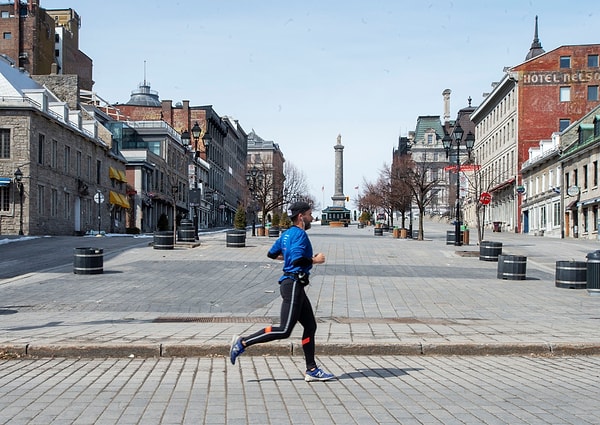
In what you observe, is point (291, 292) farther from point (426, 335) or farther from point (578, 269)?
point (578, 269)

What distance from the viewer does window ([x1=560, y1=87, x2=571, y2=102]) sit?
229ft

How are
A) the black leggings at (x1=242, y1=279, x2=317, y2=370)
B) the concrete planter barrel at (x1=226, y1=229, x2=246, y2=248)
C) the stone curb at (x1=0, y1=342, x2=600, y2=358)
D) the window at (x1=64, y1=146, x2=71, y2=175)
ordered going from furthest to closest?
the window at (x1=64, y1=146, x2=71, y2=175) < the concrete planter barrel at (x1=226, y1=229, x2=246, y2=248) < the stone curb at (x1=0, y1=342, x2=600, y2=358) < the black leggings at (x1=242, y1=279, x2=317, y2=370)

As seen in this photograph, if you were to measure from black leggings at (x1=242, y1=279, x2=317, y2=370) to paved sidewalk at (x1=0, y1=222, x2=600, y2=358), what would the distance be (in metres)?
→ 1.82

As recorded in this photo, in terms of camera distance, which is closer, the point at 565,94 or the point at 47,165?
the point at 47,165

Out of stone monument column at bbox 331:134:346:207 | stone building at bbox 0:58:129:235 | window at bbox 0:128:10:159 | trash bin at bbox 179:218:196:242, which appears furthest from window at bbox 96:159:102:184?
stone monument column at bbox 331:134:346:207

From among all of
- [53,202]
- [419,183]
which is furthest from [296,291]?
[53,202]

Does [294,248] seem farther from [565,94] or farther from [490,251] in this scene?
[565,94]

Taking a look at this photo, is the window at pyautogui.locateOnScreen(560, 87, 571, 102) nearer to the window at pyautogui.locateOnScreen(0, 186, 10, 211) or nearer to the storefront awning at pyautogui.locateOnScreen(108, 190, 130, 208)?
the storefront awning at pyautogui.locateOnScreen(108, 190, 130, 208)

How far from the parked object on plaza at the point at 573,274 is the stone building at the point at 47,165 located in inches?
1302

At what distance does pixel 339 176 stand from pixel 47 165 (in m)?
79.6

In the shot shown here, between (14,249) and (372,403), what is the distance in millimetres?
25706

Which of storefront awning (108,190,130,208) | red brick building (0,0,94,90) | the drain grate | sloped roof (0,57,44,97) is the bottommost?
the drain grate

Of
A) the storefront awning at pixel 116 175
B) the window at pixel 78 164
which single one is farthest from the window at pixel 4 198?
the storefront awning at pixel 116 175

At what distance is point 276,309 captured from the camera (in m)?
14.0
